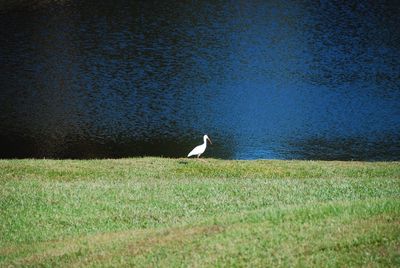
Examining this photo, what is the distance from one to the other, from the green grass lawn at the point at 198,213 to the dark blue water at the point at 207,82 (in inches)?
409

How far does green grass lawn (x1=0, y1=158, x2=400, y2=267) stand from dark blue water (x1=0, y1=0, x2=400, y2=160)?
34.1 ft

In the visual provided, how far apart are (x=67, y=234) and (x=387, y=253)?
32.6 ft

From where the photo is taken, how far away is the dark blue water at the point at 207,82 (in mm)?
41000

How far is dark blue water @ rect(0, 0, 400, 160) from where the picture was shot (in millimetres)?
41000

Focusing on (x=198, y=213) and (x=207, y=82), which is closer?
(x=198, y=213)

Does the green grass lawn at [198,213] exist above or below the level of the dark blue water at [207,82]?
below

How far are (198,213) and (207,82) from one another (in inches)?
1455

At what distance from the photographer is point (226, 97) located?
51062 millimetres

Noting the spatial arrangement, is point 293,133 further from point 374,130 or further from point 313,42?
point 313,42

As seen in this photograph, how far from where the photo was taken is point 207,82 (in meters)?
55.7

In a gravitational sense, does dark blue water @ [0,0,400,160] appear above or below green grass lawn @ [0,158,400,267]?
above

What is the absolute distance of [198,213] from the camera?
19438 mm

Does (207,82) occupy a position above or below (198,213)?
above

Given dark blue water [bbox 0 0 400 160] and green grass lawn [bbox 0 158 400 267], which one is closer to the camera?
green grass lawn [bbox 0 158 400 267]
